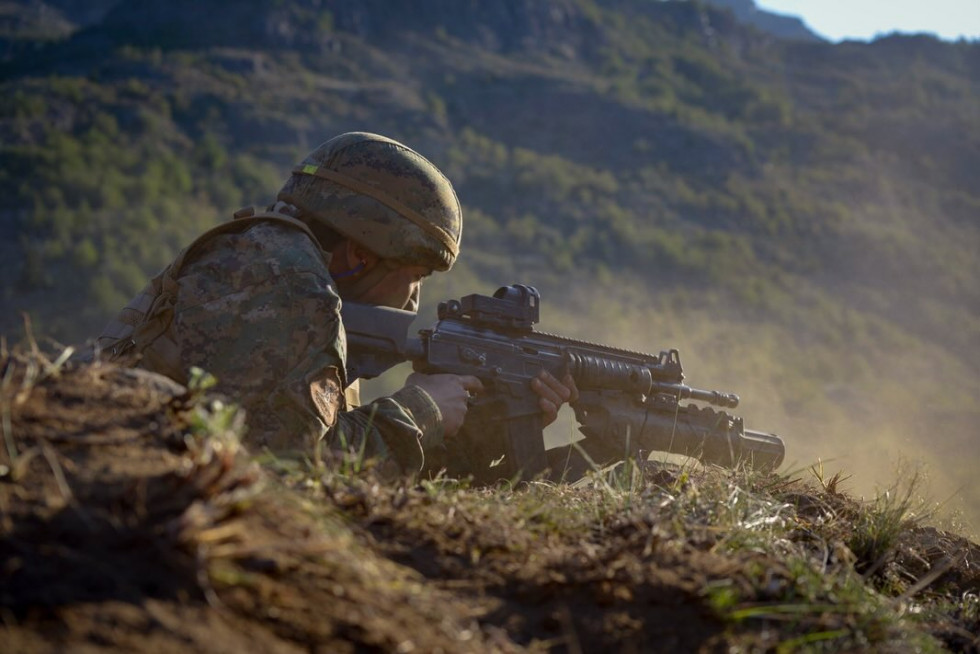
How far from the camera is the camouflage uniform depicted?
4.23 metres

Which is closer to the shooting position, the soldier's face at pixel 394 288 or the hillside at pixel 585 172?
the soldier's face at pixel 394 288

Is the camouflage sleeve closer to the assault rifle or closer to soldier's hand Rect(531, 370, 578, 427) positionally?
the assault rifle

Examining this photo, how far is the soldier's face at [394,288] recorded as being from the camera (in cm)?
527

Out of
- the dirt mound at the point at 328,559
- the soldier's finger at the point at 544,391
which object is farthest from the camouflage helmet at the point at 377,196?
the dirt mound at the point at 328,559

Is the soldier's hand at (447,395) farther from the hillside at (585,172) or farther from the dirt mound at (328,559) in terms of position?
the hillside at (585,172)

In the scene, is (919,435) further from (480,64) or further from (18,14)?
(18,14)

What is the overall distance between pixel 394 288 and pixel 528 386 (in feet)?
3.34

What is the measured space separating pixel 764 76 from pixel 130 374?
221 ft

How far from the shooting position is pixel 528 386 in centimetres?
582

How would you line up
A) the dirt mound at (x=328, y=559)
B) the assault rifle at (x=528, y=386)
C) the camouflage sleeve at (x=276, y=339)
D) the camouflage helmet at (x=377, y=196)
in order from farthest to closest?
1. the assault rifle at (x=528, y=386)
2. the camouflage helmet at (x=377, y=196)
3. the camouflage sleeve at (x=276, y=339)
4. the dirt mound at (x=328, y=559)

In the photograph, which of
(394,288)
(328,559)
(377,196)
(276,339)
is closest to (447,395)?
(394,288)

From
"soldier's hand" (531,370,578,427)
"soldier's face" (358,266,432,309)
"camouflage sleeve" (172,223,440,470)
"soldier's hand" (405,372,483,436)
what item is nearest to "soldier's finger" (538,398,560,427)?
"soldier's hand" (531,370,578,427)

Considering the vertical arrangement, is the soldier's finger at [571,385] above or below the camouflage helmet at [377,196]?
below

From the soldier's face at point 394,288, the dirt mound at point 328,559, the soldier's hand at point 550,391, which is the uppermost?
the soldier's face at point 394,288
